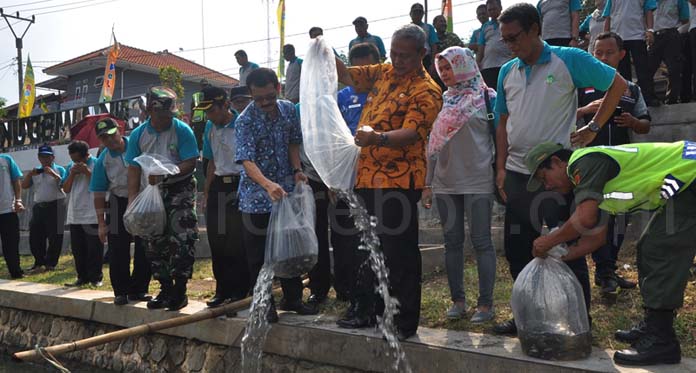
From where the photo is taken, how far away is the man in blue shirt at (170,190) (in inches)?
187

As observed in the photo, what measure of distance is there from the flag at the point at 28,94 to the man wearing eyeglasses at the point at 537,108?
27.5 meters

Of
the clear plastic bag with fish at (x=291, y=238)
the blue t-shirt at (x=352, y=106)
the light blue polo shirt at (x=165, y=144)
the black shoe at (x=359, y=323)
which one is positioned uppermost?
the blue t-shirt at (x=352, y=106)

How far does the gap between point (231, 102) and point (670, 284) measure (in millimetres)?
3785

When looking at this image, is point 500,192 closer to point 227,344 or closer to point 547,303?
point 547,303

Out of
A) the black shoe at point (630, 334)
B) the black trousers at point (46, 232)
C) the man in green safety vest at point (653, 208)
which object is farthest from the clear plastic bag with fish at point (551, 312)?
the black trousers at point (46, 232)

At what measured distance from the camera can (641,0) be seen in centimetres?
628

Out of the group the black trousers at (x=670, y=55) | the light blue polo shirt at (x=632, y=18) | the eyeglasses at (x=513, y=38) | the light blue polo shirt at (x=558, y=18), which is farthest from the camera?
the light blue polo shirt at (x=558, y=18)

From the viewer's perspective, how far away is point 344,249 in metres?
4.65

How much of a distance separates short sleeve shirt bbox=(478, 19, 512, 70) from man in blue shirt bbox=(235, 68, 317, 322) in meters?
3.70

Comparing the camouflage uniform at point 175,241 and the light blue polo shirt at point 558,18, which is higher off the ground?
the light blue polo shirt at point 558,18

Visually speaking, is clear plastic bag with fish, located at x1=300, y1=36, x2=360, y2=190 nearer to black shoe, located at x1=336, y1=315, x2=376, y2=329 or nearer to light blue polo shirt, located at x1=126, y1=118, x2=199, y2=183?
black shoe, located at x1=336, y1=315, x2=376, y2=329

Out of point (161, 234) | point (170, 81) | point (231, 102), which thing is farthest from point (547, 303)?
point (170, 81)

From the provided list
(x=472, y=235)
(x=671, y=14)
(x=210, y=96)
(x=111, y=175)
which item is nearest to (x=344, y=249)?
(x=472, y=235)

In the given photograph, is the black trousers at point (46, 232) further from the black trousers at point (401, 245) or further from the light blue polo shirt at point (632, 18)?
the light blue polo shirt at point (632, 18)
